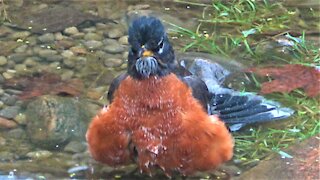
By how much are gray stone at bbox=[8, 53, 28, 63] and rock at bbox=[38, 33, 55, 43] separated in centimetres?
23

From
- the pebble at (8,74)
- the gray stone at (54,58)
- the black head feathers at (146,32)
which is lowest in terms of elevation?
the pebble at (8,74)

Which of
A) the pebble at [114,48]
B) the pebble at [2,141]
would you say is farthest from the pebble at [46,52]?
the pebble at [2,141]

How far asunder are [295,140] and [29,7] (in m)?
2.26

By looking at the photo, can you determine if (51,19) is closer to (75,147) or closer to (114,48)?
(114,48)

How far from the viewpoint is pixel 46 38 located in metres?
5.43

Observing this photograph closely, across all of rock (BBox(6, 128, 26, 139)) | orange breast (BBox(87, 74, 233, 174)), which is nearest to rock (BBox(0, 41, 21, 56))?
rock (BBox(6, 128, 26, 139))

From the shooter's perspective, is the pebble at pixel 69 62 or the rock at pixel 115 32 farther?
the rock at pixel 115 32

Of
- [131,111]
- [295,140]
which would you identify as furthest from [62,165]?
[295,140]

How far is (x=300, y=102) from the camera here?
185 inches

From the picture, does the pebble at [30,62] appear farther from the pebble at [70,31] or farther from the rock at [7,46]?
the pebble at [70,31]

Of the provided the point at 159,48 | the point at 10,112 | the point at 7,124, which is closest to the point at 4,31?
the point at 10,112

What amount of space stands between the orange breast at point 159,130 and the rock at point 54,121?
0.39 metres

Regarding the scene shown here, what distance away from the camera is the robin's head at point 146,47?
3.94m

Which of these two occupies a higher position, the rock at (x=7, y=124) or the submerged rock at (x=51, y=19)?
the submerged rock at (x=51, y=19)
